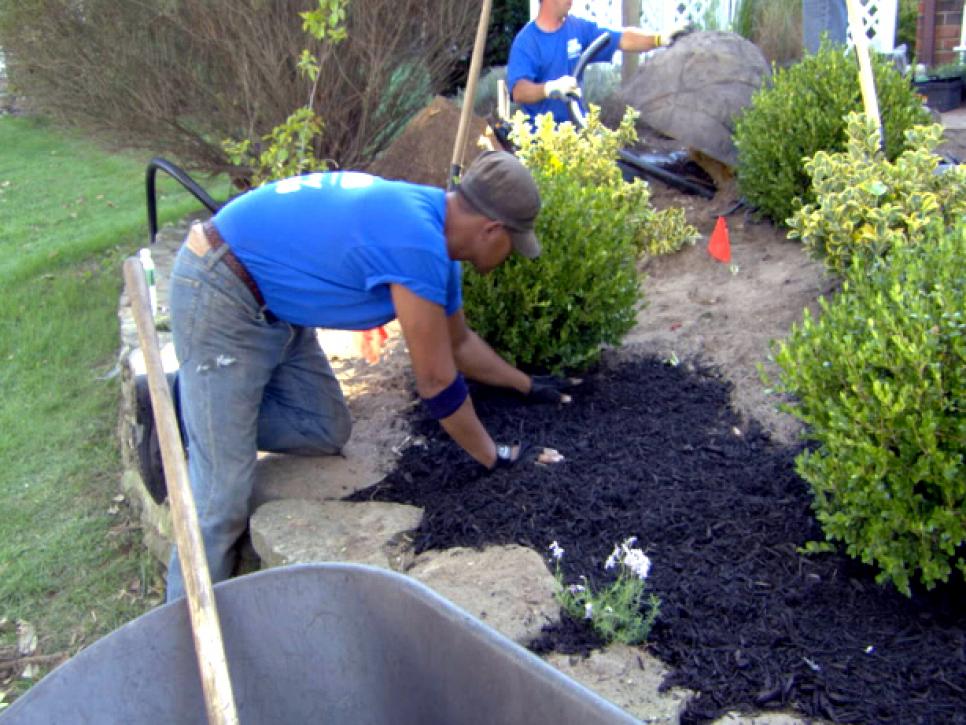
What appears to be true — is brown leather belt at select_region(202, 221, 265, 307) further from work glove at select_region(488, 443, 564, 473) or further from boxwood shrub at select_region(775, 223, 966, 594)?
boxwood shrub at select_region(775, 223, 966, 594)

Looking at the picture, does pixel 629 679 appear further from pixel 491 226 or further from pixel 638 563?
pixel 491 226

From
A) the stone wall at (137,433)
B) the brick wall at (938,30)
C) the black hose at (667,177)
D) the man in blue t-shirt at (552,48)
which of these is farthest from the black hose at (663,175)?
the brick wall at (938,30)

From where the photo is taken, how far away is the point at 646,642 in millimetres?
2789

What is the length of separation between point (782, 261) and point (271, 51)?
3790mm

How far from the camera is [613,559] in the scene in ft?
10.1

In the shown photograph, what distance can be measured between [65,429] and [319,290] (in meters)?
2.98

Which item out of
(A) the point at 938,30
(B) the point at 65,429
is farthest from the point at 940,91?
(B) the point at 65,429

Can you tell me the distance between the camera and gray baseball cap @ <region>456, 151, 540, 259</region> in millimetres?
3113

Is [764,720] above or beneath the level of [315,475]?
above

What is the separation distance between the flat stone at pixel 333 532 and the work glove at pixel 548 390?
0.88 m

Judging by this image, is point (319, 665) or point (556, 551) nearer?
point (319, 665)

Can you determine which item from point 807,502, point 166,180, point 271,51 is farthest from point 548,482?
point 166,180

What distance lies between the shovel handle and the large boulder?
18.9ft

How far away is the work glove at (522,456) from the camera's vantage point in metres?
3.76
